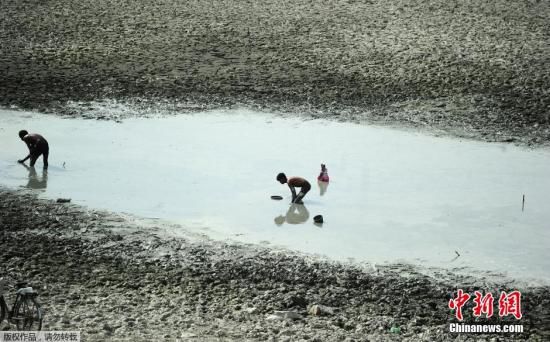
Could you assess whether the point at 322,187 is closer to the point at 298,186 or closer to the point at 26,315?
the point at 298,186

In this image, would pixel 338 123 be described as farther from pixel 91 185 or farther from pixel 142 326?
pixel 142 326

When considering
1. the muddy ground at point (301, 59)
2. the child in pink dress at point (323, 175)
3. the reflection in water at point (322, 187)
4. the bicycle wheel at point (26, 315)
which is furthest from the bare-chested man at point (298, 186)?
the bicycle wheel at point (26, 315)

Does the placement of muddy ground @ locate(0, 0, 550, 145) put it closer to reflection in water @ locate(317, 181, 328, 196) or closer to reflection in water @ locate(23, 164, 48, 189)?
reflection in water @ locate(23, 164, 48, 189)

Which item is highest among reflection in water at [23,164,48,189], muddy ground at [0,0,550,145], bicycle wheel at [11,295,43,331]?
muddy ground at [0,0,550,145]

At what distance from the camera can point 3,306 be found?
10016 mm

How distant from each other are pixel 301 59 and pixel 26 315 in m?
13.0

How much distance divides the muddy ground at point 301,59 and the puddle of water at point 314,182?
972 mm

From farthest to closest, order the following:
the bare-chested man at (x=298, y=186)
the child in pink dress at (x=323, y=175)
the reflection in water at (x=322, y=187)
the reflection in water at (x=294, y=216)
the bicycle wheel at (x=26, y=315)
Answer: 1. the child in pink dress at (x=323, y=175)
2. the reflection in water at (x=322, y=187)
3. the bare-chested man at (x=298, y=186)
4. the reflection in water at (x=294, y=216)
5. the bicycle wheel at (x=26, y=315)

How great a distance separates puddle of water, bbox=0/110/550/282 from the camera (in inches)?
538

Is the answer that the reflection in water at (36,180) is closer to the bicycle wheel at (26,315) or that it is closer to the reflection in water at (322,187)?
the reflection in water at (322,187)

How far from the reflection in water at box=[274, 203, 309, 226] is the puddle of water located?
2 cm

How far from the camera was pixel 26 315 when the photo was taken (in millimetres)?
9891

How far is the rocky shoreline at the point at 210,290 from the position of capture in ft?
34.9

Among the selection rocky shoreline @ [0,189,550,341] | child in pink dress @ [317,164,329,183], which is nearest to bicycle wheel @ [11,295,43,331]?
rocky shoreline @ [0,189,550,341]
